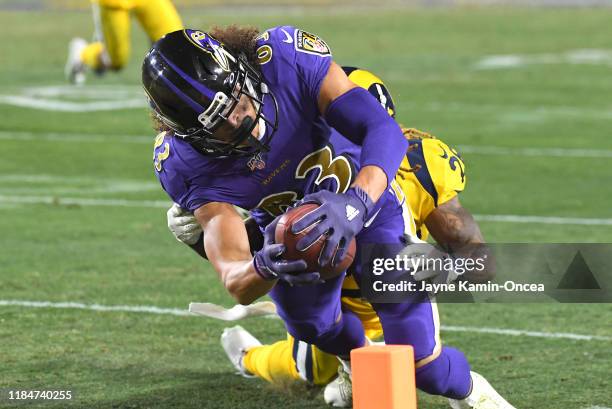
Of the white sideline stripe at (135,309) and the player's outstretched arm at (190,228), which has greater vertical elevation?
the player's outstretched arm at (190,228)

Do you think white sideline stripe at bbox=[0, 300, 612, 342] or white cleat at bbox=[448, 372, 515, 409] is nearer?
white cleat at bbox=[448, 372, 515, 409]

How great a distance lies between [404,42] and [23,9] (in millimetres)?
12676

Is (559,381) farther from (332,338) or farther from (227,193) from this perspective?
(227,193)

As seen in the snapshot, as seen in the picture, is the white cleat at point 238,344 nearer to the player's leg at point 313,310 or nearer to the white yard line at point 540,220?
the player's leg at point 313,310

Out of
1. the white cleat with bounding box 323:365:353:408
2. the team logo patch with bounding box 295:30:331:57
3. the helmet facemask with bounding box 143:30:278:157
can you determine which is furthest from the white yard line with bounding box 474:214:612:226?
the helmet facemask with bounding box 143:30:278:157

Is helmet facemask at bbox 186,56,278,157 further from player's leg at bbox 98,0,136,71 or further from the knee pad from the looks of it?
player's leg at bbox 98,0,136,71

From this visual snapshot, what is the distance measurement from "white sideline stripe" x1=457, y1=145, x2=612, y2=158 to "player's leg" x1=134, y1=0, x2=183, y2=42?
11.5 feet

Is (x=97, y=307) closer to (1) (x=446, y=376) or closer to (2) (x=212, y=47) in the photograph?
(1) (x=446, y=376)

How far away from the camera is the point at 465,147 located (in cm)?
1225

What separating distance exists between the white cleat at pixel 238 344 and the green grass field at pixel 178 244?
8 cm

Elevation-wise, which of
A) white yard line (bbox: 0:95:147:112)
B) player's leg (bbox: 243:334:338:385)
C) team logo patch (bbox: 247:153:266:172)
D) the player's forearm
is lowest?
white yard line (bbox: 0:95:147:112)

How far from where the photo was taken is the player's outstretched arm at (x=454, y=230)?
5.56 meters

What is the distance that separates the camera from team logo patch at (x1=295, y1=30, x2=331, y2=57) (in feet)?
15.3
